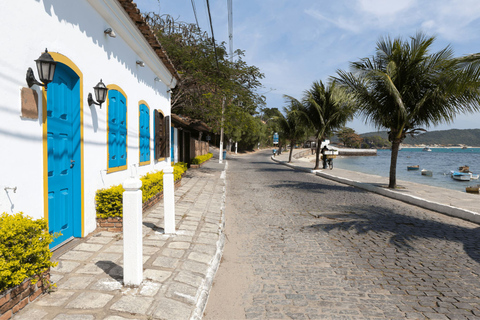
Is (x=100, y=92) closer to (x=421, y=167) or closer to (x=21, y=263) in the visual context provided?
(x=21, y=263)

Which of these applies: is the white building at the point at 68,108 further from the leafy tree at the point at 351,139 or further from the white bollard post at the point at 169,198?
the leafy tree at the point at 351,139

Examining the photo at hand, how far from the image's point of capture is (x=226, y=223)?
6.60 metres

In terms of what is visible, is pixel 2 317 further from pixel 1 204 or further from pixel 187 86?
pixel 187 86

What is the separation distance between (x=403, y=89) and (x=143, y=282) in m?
10.2

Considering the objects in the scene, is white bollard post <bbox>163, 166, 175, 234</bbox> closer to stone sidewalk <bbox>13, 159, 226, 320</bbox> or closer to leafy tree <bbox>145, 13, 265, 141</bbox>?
stone sidewalk <bbox>13, 159, 226, 320</bbox>

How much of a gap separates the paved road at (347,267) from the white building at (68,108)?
211 centimetres

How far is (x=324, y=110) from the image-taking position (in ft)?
62.7

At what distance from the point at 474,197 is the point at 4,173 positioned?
36.3ft

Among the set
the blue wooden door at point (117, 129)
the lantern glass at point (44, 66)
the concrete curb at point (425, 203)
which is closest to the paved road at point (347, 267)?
the concrete curb at point (425, 203)

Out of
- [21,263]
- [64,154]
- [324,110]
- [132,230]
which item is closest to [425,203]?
[132,230]

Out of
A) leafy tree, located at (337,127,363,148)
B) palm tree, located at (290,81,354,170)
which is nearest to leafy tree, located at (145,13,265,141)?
palm tree, located at (290,81,354,170)

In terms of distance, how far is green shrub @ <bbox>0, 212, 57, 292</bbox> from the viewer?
2.34 metres

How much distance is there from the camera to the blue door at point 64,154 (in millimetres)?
3846

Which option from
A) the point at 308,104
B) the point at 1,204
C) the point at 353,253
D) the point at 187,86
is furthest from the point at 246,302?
the point at 308,104
